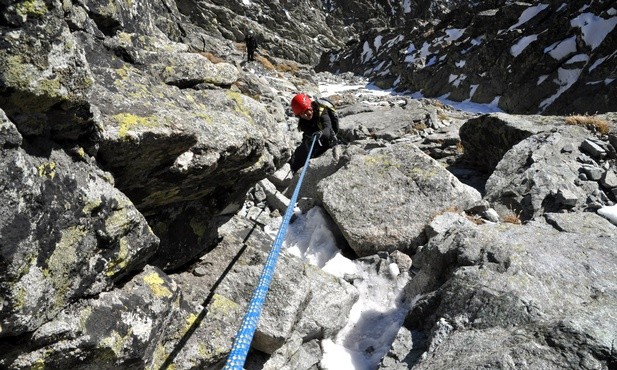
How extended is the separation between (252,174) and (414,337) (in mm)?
3351

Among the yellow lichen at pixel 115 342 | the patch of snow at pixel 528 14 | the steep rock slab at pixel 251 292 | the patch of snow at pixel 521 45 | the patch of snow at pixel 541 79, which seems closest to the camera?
the yellow lichen at pixel 115 342

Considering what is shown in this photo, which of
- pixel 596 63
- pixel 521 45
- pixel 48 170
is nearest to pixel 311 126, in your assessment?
pixel 48 170

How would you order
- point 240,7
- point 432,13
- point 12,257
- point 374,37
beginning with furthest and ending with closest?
1. point 432,13
2. point 240,7
3. point 374,37
4. point 12,257

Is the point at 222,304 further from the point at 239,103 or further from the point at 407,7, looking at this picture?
the point at 407,7

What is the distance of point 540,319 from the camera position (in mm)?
4332

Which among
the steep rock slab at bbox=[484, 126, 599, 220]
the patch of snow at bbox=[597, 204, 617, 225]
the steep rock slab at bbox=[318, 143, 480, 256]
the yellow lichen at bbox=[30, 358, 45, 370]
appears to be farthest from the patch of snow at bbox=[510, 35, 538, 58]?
the yellow lichen at bbox=[30, 358, 45, 370]

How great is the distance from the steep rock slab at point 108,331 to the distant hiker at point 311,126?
8062 mm

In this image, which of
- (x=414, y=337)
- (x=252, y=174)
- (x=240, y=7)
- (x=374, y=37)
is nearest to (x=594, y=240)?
(x=414, y=337)

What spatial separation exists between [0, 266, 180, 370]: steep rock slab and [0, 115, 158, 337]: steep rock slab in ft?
0.46

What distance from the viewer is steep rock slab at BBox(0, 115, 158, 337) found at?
264 cm

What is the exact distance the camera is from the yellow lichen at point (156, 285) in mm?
4145

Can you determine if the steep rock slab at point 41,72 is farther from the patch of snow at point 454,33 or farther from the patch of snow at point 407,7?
the patch of snow at point 407,7

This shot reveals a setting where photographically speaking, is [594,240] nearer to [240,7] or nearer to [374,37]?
[374,37]

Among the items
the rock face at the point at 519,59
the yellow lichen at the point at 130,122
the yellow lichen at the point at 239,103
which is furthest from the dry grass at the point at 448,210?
the rock face at the point at 519,59
